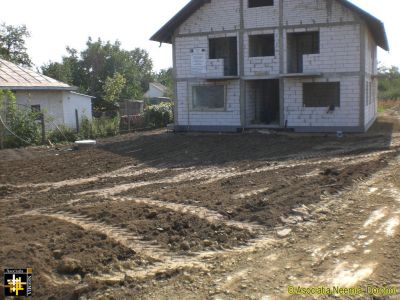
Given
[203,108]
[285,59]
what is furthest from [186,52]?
[285,59]

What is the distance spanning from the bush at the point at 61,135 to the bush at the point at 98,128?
1.33 ft

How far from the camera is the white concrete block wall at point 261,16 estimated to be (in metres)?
21.0

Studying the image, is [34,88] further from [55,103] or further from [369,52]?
[369,52]

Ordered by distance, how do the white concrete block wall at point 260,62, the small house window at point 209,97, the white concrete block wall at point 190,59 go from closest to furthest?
the white concrete block wall at point 260,62 → the white concrete block wall at point 190,59 → the small house window at point 209,97

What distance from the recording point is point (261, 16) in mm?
21234

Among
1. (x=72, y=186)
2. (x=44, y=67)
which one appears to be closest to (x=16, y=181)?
(x=72, y=186)

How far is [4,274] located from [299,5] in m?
18.4

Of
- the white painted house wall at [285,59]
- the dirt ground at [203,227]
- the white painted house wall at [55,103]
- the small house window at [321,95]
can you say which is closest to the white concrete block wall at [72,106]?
the white painted house wall at [55,103]

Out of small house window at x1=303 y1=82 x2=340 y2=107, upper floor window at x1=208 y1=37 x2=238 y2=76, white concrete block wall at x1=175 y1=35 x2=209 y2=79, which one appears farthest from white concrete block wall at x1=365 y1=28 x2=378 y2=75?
white concrete block wall at x1=175 y1=35 x2=209 y2=79

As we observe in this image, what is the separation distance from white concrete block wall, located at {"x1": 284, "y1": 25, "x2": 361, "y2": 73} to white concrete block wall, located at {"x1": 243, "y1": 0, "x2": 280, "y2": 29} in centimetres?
149

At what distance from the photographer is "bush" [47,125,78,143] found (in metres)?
20.8

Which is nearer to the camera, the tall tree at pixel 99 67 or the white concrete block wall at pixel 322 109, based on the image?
the white concrete block wall at pixel 322 109

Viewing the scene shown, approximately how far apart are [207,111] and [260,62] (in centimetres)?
342

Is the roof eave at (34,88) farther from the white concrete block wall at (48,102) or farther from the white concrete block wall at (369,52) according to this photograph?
the white concrete block wall at (369,52)
